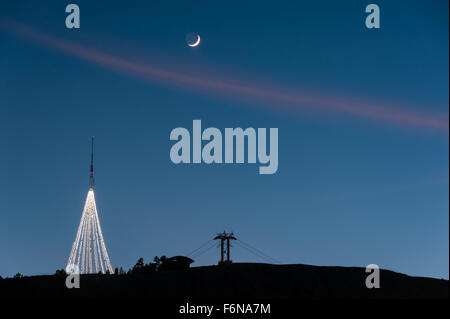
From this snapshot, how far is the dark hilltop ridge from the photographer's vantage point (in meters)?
58.8

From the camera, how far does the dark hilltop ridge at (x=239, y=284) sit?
58.8 metres

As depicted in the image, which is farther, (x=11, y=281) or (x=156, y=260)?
(x=156, y=260)

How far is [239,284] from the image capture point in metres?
62.4

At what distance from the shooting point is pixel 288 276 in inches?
2525
